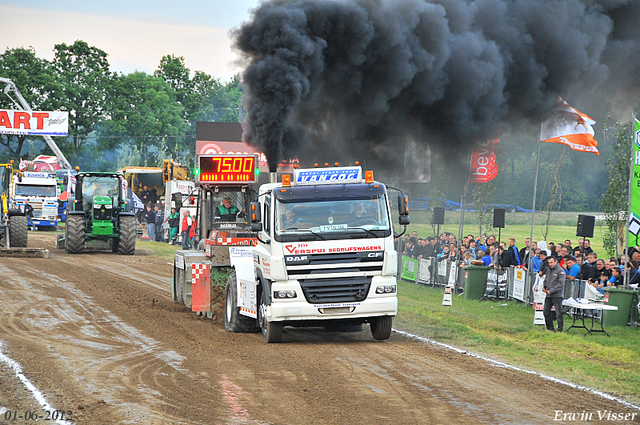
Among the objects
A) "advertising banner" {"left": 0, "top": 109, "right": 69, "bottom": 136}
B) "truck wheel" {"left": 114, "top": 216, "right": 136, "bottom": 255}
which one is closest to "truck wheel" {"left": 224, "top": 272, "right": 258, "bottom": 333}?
"truck wheel" {"left": 114, "top": 216, "right": 136, "bottom": 255}

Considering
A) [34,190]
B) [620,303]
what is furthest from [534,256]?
[34,190]

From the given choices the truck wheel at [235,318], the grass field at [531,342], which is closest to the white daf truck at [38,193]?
the grass field at [531,342]

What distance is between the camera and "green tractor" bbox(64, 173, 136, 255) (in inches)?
1058

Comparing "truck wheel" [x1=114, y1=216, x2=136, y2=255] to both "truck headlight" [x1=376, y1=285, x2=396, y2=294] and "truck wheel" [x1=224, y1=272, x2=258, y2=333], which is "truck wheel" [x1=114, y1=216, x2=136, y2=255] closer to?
"truck wheel" [x1=224, y1=272, x2=258, y2=333]

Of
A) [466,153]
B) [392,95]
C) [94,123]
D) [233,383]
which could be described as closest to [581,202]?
[466,153]

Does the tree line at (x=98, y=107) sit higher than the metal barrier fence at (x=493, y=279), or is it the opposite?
the tree line at (x=98, y=107)

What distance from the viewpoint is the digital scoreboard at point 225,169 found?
1367 centimetres

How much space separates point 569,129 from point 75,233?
17774 mm

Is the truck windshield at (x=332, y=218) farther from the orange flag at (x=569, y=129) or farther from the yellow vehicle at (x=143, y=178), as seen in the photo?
the yellow vehicle at (x=143, y=178)

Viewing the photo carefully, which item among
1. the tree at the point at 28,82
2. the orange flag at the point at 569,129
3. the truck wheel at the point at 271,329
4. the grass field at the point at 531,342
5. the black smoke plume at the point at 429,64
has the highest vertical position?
the tree at the point at 28,82

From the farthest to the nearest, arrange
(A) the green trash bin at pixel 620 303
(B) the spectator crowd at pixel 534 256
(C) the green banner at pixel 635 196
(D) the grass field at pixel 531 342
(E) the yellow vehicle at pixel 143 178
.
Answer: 1. (E) the yellow vehicle at pixel 143 178
2. (B) the spectator crowd at pixel 534 256
3. (C) the green banner at pixel 635 196
4. (A) the green trash bin at pixel 620 303
5. (D) the grass field at pixel 531 342

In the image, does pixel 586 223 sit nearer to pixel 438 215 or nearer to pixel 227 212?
pixel 438 215

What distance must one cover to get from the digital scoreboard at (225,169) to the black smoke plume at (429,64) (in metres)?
2.17

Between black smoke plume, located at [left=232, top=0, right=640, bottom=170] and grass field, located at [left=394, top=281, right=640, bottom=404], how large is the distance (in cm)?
503
